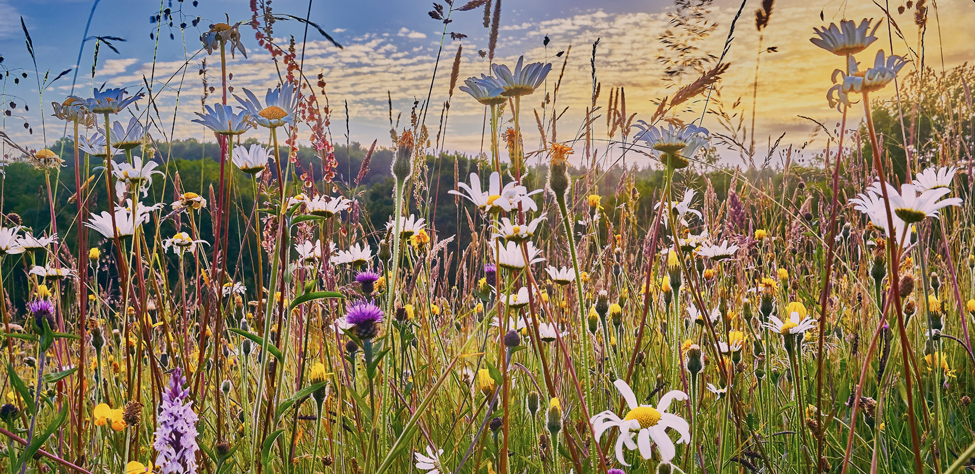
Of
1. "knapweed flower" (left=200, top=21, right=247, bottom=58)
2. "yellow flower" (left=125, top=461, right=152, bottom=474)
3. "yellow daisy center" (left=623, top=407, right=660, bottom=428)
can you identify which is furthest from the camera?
"knapweed flower" (left=200, top=21, right=247, bottom=58)

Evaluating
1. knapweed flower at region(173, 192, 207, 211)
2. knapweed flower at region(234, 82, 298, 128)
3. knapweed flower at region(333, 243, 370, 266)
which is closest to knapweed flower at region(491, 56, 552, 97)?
knapweed flower at region(234, 82, 298, 128)

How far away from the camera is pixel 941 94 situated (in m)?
2.45

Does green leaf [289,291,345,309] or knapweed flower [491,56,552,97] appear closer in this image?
green leaf [289,291,345,309]

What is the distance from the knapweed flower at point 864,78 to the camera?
31.6 inches

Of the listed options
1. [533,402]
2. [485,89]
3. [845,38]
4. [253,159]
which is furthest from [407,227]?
[845,38]

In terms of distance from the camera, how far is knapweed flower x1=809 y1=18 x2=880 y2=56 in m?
0.89

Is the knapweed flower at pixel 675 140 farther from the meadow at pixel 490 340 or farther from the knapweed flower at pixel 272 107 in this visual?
the knapweed flower at pixel 272 107

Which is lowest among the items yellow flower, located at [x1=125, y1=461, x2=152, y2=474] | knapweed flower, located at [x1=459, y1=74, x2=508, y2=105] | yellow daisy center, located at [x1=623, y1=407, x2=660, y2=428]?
yellow flower, located at [x1=125, y1=461, x2=152, y2=474]

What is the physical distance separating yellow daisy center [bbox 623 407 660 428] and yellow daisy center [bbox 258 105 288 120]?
0.79m

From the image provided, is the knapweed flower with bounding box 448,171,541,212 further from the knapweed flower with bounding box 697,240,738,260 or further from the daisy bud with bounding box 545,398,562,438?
the knapweed flower with bounding box 697,240,738,260

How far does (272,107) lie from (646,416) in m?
0.83

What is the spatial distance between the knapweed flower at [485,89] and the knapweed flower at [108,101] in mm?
665

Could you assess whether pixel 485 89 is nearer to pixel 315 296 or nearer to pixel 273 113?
pixel 273 113

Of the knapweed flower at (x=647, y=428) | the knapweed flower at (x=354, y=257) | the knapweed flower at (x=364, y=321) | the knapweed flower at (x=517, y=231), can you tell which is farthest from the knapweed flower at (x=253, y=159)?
the knapweed flower at (x=647, y=428)
